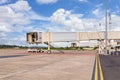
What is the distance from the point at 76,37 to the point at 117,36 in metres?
13.1

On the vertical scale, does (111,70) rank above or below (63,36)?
below

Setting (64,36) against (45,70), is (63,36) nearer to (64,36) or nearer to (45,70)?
(64,36)

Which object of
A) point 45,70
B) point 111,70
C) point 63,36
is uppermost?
point 63,36

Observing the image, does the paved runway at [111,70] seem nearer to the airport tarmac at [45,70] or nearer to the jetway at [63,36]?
the airport tarmac at [45,70]

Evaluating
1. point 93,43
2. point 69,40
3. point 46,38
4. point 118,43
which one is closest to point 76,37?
point 69,40

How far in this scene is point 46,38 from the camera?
3334 inches

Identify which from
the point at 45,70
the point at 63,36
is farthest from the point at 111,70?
the point at 63,36

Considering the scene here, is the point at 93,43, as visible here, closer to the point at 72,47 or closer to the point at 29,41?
the point at 72,47

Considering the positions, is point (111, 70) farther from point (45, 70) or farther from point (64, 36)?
point (64, 36)

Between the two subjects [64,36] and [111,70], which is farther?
[64,36]

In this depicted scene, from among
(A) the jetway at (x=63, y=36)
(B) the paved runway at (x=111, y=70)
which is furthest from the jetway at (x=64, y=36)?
(B) the paved runway at (x=111, y=70)

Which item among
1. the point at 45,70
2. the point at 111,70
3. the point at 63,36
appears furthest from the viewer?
the point at 63,36

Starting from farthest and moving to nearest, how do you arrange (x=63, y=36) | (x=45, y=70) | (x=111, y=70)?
(x=63, y=36), (x=111, y=70), (x=45, y=70)

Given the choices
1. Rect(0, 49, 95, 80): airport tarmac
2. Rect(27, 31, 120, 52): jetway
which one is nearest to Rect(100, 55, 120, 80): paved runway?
Rect(0, 49, 95, 80): airport tarmac
